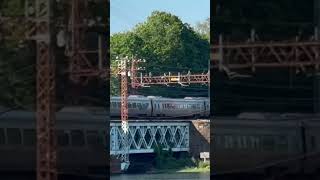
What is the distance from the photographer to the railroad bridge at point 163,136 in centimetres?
353

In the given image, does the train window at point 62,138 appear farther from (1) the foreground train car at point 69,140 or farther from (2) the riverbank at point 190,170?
(2) the riverbank at point 190,170

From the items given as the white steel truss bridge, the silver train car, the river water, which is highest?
the silver train car

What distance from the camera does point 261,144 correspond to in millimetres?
2883

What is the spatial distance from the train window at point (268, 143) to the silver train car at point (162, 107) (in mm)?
748

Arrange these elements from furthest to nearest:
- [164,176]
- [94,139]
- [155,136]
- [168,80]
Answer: [168,80]
[155,136]
[164,176]
[94,139]

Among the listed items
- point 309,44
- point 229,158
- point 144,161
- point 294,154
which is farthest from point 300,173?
point 144,161

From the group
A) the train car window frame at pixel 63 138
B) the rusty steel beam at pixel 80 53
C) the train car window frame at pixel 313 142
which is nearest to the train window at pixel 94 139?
the train car window frame at pixel 63 138

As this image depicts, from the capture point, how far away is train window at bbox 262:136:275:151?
113 inches

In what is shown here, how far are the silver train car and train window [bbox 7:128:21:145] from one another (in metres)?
0.74

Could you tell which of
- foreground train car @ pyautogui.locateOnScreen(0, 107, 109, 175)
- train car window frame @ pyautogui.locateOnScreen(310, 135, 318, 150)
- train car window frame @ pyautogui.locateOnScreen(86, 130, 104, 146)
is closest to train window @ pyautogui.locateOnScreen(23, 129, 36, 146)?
foreground train car @ pyautogui.locateOnScreen(0, 107, 109, 175)

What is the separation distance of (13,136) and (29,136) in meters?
0.10

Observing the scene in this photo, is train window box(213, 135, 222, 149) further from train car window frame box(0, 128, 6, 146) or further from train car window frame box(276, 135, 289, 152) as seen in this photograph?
train car window frame box(0, 128, 6, 146)

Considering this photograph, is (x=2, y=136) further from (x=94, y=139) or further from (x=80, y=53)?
(x=80, y=53)

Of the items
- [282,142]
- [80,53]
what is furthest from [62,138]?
[282,142]
